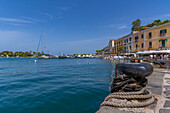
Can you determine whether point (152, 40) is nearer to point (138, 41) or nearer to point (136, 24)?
point (138, 41)

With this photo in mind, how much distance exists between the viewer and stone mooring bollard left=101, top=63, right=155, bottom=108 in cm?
253

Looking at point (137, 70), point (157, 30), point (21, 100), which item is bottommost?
point (21, 100)

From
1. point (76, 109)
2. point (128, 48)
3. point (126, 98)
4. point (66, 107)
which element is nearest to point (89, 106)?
point (76, 109)

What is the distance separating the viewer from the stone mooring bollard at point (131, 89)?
2533 mm

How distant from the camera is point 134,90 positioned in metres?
2.84

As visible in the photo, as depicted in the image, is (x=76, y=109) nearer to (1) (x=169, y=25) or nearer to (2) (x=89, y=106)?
(2) (x=89, y=106)

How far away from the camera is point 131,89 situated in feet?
9.27

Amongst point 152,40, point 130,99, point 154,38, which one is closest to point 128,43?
point 152,40

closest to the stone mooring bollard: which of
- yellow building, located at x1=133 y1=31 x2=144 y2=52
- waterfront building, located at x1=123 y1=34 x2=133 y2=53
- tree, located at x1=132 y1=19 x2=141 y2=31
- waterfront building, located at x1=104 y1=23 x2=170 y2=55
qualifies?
waterfront building, located at x1=104 y1=23 x2=170 y2=55

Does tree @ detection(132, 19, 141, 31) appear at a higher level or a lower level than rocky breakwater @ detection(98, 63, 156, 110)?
higher

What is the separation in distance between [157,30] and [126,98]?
34.0m

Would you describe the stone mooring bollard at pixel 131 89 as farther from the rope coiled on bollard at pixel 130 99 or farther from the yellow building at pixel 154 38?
the yellow building at pixel 154 38

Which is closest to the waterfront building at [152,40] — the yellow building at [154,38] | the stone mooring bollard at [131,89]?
the yellow building at [154,38]

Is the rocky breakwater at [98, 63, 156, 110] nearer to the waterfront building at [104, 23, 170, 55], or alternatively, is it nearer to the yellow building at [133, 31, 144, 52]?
the waterfront building at [104, 23, 170, 55]
